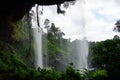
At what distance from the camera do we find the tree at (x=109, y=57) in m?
13.1

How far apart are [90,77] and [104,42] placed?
18.7 feet

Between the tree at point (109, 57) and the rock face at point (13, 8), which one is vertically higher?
the rock face at point (13, 8)

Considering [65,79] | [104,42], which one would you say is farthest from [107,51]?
[65,79]

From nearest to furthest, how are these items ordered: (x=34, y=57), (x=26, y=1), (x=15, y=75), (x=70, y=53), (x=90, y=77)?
1. (x=90, y=77)
2. (x=15, y=75)
3. (x=26, y=1)
4. (x=34, y=57)
5. (x=70, y=53)

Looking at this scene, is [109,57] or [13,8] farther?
[13,8]

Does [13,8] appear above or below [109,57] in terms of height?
above

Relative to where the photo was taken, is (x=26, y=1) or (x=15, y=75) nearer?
(x=15, y=75)

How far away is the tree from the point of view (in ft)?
42.9

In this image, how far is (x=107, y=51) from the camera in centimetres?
1388

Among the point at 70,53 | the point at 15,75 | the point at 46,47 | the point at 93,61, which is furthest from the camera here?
the point at 70,53

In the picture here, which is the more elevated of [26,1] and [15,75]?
[26,1]

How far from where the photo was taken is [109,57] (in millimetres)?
13555

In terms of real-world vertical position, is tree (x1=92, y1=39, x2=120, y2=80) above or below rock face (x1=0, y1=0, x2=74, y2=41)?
below

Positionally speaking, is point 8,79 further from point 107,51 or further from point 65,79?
point 107,51
